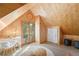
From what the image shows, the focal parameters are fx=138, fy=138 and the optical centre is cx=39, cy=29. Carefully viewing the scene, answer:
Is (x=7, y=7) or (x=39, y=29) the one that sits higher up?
(x=7, y=7)

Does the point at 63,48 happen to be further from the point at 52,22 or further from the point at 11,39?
the point at 11,39

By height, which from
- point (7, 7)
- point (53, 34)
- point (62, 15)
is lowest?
point (53, 34)

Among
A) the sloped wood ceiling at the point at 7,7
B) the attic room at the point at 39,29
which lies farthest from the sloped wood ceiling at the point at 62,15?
the sloped wood ceiling at the point at 7,7

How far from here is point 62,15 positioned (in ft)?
7.10

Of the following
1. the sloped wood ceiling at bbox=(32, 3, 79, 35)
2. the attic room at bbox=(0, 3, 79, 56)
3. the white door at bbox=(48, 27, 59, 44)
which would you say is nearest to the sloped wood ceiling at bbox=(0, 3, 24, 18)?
the attic room at bbox=(0, 3, 79, 56)

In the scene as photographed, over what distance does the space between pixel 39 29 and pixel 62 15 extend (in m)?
0.42

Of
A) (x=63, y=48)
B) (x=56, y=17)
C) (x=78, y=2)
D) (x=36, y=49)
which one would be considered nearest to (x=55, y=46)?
(x=63, y=48)

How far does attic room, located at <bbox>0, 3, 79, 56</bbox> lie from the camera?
2.14 m

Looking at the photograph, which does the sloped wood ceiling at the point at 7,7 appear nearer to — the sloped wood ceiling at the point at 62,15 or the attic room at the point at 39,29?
the attic room at the point at 39,29

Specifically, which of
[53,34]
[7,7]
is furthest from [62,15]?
[7,7]

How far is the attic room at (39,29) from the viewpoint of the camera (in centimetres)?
214

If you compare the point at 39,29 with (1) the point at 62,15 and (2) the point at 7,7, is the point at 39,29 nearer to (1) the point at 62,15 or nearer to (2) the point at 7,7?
(1) the point at 62,15

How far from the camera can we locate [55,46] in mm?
2176

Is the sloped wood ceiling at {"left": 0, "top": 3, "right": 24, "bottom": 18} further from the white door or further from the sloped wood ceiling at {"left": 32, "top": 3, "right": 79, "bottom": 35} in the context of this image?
the white door
